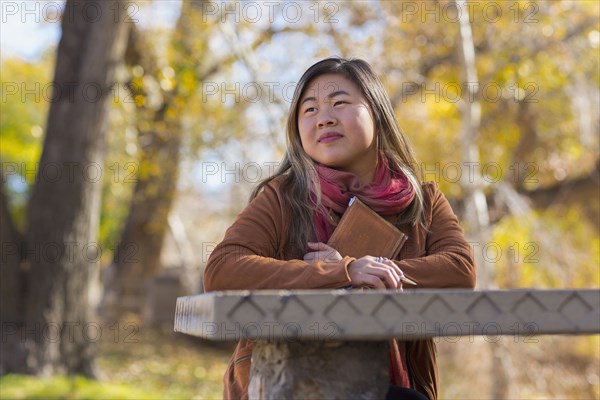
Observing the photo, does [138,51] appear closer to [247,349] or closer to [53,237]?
[53,237]

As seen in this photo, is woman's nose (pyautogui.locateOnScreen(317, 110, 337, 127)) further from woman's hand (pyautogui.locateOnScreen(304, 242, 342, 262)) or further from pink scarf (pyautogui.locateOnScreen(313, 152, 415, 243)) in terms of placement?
woman's hand (pyautogui.locateOnScreen(304, 242, 342, 262))

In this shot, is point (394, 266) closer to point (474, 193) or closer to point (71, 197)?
point (474, 193)

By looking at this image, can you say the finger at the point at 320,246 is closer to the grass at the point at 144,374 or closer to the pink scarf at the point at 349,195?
the pink scarf at the point at 349,195

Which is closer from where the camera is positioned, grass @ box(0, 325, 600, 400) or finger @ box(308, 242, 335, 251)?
finger @ box(308, 242, 335, 251)

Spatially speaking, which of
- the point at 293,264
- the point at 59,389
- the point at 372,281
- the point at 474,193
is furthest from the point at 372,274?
the point at 474,193

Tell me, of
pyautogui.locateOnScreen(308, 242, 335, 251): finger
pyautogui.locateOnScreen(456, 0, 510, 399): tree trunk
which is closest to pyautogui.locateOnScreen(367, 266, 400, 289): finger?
pyautogui.locateOnScreen(308, 242, 335, 251): finger

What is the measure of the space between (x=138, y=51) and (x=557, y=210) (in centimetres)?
709

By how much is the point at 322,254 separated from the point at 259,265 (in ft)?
0.91

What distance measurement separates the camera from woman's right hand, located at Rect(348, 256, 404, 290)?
83.5 inches

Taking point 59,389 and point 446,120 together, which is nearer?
point 59,389

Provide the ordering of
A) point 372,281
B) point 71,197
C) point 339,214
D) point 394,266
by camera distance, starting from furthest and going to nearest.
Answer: point 71,197 → point 339,214 → point 394,266 → point 372,281

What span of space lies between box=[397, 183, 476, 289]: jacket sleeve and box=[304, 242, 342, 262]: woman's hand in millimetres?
186

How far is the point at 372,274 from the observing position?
2.14 meters

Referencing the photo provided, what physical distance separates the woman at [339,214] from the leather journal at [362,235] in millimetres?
53
